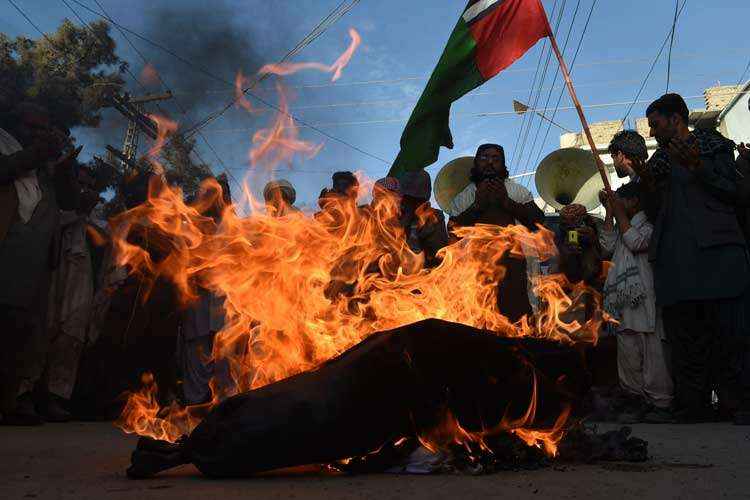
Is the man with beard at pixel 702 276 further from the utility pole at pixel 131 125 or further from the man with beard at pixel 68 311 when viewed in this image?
the utility pole at pixel 131 125

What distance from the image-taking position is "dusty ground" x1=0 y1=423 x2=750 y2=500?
7.59 ft

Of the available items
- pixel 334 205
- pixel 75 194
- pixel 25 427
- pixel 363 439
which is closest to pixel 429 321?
pixel 363 439

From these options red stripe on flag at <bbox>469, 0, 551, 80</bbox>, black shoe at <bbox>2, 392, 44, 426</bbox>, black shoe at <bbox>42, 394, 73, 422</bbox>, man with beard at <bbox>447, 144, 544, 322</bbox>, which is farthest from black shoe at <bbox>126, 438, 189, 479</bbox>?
red stripe on flag at <bbox>469, 0, 551, 80</bbox>

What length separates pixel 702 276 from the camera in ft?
16.9

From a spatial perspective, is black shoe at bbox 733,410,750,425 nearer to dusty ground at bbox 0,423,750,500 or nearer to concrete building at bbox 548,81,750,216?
dusty ground at bbox 0,423,750,500

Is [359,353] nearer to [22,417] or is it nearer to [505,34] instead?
[22,417]

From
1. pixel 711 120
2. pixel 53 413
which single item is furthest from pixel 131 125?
pixel 53 413

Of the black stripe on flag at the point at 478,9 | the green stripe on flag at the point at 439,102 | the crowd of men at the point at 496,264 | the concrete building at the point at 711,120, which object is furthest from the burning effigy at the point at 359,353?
the concrete building at the point at 711,120

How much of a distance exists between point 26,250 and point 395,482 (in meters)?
3.91

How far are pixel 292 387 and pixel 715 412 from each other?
4.15 metres

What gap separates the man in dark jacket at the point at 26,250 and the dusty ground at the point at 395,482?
5.32ft

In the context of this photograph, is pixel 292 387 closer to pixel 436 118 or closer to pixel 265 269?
pixel 265 269

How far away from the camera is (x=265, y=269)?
376 centimetres

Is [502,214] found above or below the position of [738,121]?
below
